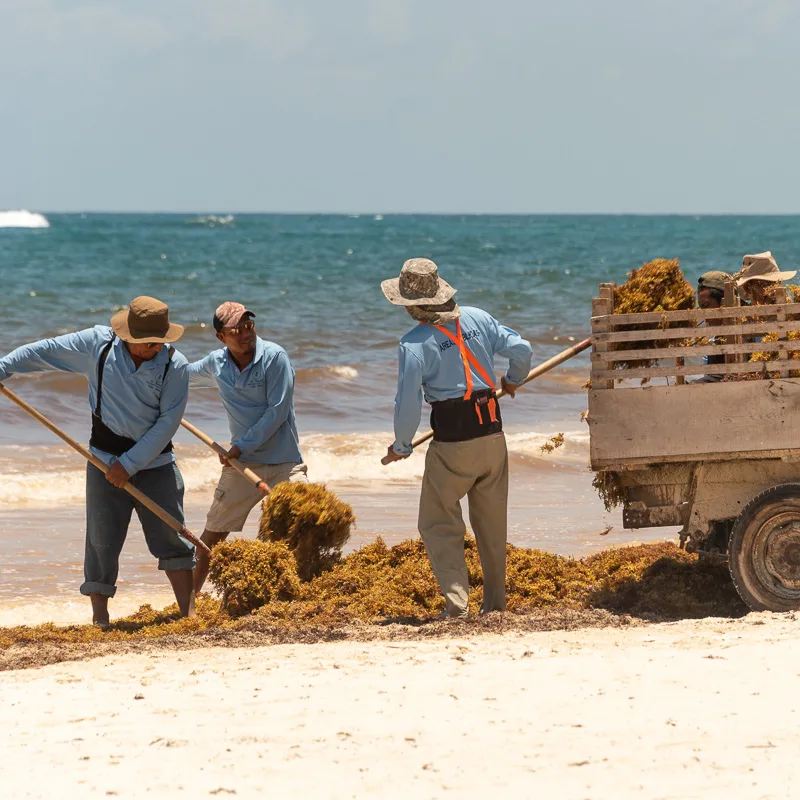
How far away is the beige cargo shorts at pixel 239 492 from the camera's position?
7105 mm

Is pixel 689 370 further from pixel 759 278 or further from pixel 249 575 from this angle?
pixel 249 575

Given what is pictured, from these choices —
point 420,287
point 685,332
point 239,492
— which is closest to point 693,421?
point 685,332

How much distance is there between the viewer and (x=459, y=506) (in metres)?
6.29

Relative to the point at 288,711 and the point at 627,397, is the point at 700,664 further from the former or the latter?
the point at 288,711

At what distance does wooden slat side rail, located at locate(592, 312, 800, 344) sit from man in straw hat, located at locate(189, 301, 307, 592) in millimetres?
1816

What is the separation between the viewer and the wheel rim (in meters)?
6.02

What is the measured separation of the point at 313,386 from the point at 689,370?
11.8m

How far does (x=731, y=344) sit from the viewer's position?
600 cm

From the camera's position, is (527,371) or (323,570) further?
(323,570)

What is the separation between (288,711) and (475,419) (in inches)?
74.0

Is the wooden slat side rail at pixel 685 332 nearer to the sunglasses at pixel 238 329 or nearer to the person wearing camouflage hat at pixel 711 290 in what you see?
the person wearing camouflage hat at pixel 711 290

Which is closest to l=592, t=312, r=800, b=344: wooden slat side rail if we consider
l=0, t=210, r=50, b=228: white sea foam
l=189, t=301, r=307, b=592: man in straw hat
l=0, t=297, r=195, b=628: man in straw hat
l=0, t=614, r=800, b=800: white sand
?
l=0, t=614, r=800, b=800: white sand

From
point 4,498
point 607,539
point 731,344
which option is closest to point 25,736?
point 731,344

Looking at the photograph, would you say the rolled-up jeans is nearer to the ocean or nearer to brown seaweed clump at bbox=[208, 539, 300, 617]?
brown seaweed clump at bbox=[208, 539, 300, 617]
